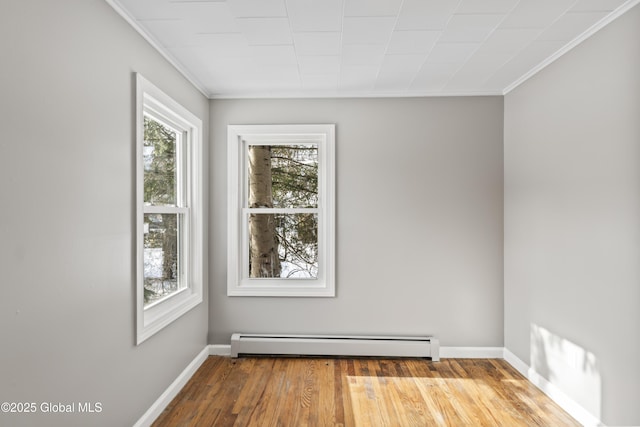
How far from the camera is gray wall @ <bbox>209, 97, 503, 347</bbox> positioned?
354 centimetres

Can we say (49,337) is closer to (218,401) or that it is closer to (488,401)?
(218,401)

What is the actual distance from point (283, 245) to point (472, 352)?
2040 mm

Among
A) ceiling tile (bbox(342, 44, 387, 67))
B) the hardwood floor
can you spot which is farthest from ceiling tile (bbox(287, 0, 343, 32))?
the hardwood floor

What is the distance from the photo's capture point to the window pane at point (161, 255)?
103 inches

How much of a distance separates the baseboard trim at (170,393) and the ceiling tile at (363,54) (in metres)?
2.68

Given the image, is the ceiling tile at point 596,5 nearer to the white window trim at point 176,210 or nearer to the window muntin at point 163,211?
the white window trim at point 176,210

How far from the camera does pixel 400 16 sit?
2.17 metres

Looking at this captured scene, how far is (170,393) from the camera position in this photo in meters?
2.71

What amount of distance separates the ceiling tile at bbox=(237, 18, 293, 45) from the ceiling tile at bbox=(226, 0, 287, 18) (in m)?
0.05

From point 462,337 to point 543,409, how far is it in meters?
0.97

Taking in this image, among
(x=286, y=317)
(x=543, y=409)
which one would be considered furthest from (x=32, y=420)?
(x=543, y=409)

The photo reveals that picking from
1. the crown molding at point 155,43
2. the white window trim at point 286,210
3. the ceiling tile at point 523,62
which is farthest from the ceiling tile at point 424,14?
the crown molding at point 155,43

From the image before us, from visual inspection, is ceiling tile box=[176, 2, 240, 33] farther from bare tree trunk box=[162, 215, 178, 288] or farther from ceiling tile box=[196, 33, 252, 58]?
bare tree trunk box=[162, 215, 178, 288]

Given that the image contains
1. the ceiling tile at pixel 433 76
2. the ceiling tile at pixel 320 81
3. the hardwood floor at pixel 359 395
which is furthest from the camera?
the ceiling tile at pixel 320 81
